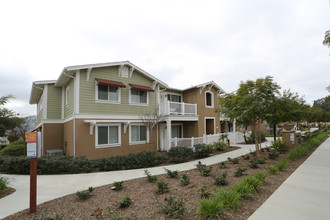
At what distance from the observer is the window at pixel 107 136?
10903 millimetres

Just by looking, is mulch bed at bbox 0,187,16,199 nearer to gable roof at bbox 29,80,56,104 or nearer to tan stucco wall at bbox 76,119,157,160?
tan stucco wall at bbox 76,119,157,160

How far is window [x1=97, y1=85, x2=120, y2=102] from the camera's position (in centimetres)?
1130

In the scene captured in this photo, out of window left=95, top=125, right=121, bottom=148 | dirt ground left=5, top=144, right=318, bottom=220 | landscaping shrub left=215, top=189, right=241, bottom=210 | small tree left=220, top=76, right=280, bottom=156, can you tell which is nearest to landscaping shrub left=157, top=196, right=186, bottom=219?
dirt ground left=5, top=144, right=318, bottom=220

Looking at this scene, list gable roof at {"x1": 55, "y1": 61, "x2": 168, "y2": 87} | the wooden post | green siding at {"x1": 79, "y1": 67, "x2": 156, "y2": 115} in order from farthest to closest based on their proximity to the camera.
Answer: green siding at {"x1": 79, "y1": 67, "x2": 156, "y2": 115}
gable roof at {"x1": 55, "y1": 61, "x2": 168, "y2": 87}
the wooden post

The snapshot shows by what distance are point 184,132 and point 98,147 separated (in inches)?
355

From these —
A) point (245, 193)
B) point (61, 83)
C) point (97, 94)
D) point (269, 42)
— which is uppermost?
point (269, 42)

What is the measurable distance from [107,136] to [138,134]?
2.39 meters

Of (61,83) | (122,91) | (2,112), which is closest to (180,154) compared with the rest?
(122,91)

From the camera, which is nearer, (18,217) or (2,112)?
(18,217)

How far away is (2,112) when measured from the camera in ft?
24.4

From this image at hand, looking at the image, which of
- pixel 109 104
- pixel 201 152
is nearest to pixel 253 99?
pixel 201 152

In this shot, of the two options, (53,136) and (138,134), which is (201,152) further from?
(53,136)

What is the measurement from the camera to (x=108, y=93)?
11.6m

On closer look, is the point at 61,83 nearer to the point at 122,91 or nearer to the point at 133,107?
the point at 122,91
